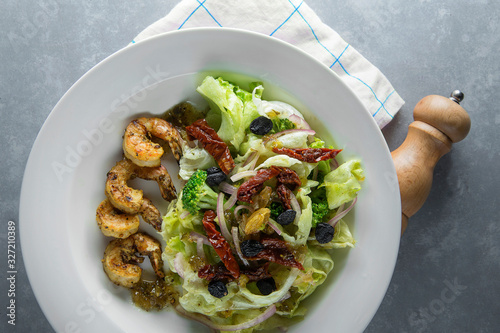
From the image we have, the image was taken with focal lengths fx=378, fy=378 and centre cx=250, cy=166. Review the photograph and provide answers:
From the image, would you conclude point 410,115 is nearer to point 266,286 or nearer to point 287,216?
point 287,216

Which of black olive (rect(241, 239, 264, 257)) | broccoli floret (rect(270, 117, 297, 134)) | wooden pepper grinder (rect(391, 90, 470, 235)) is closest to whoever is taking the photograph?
black olive (rect(241, 239, 264, 257))

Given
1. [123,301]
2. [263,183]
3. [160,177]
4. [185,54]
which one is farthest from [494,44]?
[123,301]

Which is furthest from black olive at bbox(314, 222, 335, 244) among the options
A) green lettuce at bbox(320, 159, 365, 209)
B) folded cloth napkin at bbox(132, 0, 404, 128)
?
folded cloth napkin at bbox(132, 0, 404, 128)

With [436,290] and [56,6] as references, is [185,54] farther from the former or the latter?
[436,290]

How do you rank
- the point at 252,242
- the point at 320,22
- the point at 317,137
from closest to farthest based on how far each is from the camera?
the point at 252,242
the point at 317,137
the point at 320,22

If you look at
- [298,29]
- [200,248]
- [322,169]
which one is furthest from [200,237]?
[298,29]

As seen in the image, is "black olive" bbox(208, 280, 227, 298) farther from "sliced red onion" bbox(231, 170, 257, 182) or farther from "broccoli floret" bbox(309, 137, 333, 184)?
"broccoli floret" bbox(309, 137, 333, 184)
